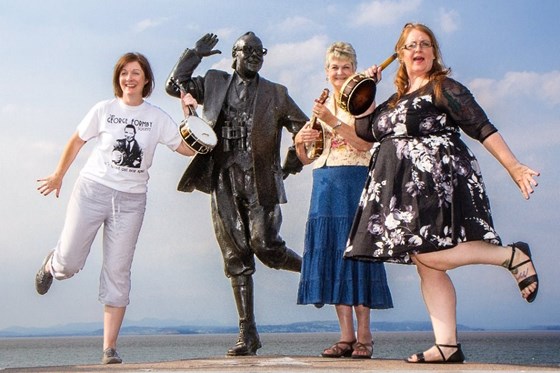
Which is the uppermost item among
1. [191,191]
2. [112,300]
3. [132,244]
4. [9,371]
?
[191,191]

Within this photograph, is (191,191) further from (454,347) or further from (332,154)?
(454,347)

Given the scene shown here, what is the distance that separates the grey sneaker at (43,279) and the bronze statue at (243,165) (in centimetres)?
123

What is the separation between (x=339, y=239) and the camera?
6516 millimetres

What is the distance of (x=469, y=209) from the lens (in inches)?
208

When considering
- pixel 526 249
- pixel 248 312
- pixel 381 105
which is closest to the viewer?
pixel 526 249

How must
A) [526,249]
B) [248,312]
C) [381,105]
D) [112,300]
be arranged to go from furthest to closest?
[248,312] → [112,300] → [381,105] → [526,249]

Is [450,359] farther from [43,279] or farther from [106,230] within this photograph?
[43,279]

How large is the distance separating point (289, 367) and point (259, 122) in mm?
2509

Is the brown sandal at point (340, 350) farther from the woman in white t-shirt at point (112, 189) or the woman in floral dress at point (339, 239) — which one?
the woman in white t-shirt at point (112, 189)

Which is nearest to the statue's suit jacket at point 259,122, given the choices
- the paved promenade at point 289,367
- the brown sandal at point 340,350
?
the brown sandal at point 340,350

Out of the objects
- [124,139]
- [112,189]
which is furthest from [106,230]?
[124,139]

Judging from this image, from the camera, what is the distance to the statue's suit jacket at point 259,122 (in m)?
7.16

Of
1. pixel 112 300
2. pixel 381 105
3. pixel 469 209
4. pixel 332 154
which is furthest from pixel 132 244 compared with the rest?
pixel 469 209

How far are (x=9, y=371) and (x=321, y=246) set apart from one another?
2330 mm
